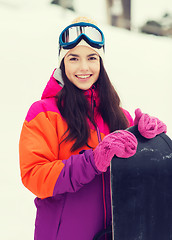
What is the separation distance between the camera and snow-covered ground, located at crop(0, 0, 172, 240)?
2.93 m

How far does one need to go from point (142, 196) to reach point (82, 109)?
0.49 meters

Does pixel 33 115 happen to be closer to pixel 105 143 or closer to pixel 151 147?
pixel 105 143

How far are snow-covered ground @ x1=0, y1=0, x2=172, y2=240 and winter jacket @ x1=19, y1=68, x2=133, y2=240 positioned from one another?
5.14 ft

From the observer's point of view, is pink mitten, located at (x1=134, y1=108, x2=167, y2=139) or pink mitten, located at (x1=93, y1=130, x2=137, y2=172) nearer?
pink mitten, located at (x1=93, y1=130, x2=137, y2=172)

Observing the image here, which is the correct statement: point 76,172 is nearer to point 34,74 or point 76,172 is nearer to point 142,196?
point 142,196

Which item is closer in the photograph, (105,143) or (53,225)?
(105,143)

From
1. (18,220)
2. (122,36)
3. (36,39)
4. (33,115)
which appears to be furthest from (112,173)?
(122,36)

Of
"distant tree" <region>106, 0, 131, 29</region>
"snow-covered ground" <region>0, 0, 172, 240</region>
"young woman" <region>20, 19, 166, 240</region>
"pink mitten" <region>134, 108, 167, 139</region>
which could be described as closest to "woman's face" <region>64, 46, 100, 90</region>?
"young woman" <region>20, 19, 166, 240</region>

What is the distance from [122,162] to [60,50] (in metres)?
0.68

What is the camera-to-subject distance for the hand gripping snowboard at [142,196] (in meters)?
0.97

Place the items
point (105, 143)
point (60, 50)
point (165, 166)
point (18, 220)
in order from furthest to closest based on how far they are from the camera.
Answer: point (18, 220)
point (60, 50)
point (165, 166)
point (105, 143)

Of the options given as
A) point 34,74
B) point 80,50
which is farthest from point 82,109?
point 34,74

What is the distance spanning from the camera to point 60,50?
1267 millimetres

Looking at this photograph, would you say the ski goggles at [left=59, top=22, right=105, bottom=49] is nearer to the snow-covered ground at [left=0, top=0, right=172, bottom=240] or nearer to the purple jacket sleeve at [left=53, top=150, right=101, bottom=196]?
the purple jacket sleeve at [left=53, top=150, right=101, bottom=196]
